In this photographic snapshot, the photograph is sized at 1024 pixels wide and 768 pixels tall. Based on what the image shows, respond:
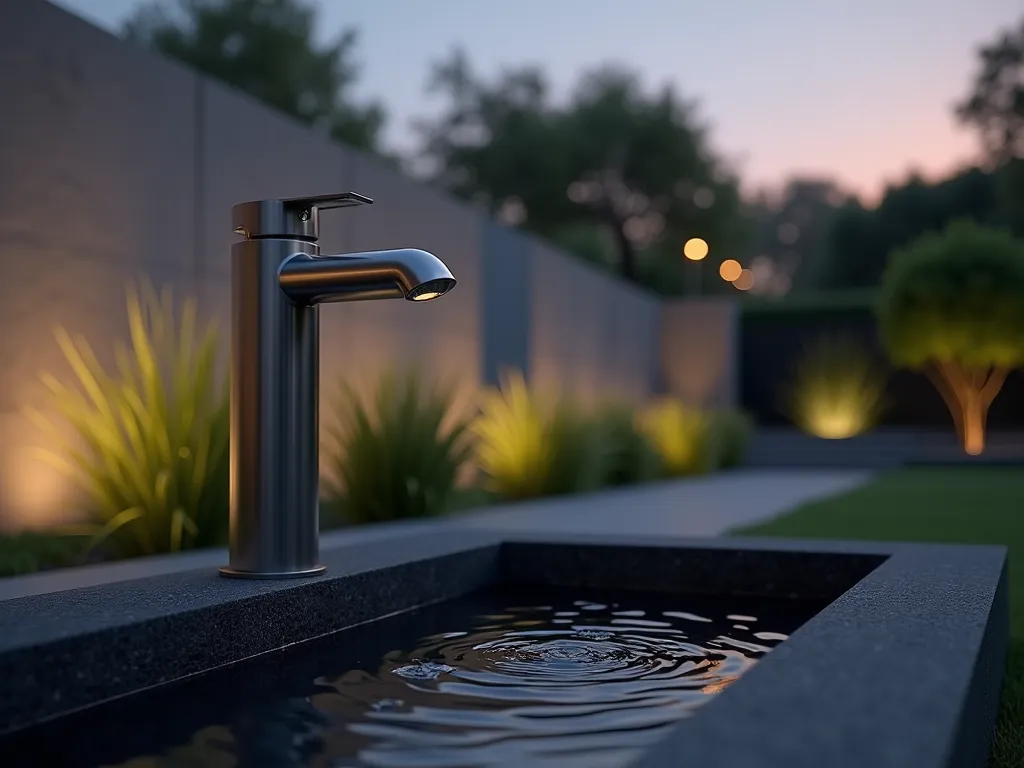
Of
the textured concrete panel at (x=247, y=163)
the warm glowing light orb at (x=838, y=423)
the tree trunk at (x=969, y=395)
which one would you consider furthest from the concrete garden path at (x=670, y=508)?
the warm glowing light orb at (x=838, y=423)

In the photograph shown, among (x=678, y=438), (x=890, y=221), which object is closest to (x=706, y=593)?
(x=678, y=438)

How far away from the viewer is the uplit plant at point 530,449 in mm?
7422

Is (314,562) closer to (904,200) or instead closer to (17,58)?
(17,58)

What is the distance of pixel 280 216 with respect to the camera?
1.80 meters

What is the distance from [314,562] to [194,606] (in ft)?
1.10

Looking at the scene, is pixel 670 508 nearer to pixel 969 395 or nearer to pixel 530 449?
pixel 530 449

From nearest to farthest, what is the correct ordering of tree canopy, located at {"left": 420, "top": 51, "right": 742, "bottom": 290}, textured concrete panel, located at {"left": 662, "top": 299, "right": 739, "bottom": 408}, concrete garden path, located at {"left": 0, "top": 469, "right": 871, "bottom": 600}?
concrete garden path, located at {"left": 0, "top": 469, "right": 871, "bottom": 600}, textured concrete panel, located at {"left": 662, "top": 299, "right": 739, "bottom": 408}, tree canopy, located at {"left": 420, "top": 51, "right": 742, "bottom": 290}

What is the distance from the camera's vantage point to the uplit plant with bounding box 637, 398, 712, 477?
34.6 ft

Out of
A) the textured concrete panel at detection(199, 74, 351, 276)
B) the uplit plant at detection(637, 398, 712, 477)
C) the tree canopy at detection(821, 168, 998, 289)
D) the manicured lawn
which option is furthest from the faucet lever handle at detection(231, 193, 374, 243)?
the tree canopy at detection(821, 168, 998, 289)

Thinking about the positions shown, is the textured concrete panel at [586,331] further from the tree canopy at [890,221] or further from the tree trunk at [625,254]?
the tree canopy at [890,221]

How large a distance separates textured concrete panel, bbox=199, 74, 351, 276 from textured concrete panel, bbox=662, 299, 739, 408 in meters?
10.3

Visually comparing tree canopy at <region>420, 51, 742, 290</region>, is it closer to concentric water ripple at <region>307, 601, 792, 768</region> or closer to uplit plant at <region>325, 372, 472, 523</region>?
uplit plant at <region>325, 372, 472, 523</region>

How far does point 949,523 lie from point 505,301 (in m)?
4.86

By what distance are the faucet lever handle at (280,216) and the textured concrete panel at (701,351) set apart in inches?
580
